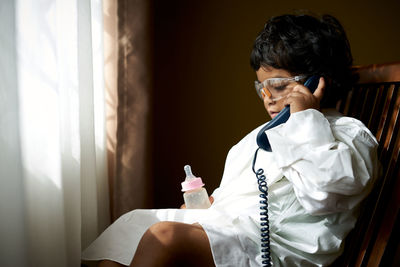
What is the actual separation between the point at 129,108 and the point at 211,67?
759 millimetres

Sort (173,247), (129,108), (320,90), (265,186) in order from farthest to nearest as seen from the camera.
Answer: (129,108), (320,90), (265,186), (173,247)

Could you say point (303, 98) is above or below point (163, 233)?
above

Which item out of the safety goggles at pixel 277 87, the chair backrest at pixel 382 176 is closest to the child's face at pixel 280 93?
Result: the safety goggles at pixel 277 87

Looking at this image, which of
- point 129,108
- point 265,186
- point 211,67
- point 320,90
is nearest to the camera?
point 265,186

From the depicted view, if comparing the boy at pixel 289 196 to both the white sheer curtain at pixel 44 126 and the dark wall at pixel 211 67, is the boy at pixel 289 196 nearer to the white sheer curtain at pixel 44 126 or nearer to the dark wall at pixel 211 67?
the white sheer curtain at pixel 44 126

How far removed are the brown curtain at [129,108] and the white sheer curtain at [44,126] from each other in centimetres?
11

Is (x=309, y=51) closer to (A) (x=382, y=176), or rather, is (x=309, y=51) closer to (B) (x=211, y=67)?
(A) (x=382, y=176)

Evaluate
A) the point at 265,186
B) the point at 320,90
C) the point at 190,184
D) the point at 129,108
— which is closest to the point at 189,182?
the point at 190,184

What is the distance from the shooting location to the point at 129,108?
1.26 m

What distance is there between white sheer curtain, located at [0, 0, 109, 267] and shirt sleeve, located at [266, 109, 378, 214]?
57cm

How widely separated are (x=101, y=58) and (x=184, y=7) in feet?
2.56

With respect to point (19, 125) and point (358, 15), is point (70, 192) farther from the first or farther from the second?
point (358, 15)

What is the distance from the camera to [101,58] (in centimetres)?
125

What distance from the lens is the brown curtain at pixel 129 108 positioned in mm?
1233
